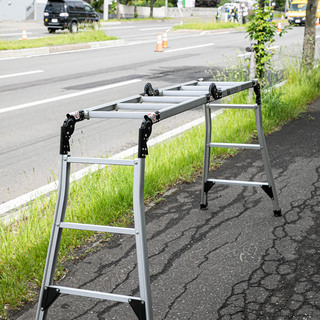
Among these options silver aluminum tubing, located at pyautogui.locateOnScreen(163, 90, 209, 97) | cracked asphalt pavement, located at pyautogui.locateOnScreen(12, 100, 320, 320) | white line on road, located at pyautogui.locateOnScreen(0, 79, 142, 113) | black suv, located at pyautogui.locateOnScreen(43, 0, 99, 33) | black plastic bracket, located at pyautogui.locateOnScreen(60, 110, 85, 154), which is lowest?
cracked asphalt pavement, located at pyautogui.locateOnScreen(12, 100, 320, 320)

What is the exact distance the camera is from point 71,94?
1118 cm

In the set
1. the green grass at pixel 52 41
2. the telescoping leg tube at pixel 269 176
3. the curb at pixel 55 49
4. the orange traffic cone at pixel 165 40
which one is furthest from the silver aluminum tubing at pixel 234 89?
the orange traffic cone at pixel 165 40

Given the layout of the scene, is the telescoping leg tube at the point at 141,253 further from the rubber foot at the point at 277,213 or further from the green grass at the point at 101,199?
the rubber foot at the point at 277,213

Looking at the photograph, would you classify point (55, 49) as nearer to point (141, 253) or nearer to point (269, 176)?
point (269, 176)

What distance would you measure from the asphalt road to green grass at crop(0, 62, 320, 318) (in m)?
0.54

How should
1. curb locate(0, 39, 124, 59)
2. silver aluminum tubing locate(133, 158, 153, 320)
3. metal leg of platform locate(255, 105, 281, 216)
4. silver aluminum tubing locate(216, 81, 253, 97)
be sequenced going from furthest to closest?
curb locate(0, 39, 124, 59) → metal leg of platform locate(255, 105, 281, 216) → silver aluminum tubing locate(216, 81, 253, 97) → silver aluminum tubing locate(133, 158, 153, 320)

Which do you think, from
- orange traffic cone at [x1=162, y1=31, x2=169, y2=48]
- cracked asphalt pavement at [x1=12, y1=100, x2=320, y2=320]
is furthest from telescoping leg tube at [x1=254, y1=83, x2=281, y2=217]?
orange traffic cone at [x1=162, y1=31, x2=169, y2=48]

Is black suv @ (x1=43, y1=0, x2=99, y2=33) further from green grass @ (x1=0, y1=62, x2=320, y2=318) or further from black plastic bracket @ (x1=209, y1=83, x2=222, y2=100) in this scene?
black plastic bracket @ (x1=209, y1=83, x2=222, y2=100)

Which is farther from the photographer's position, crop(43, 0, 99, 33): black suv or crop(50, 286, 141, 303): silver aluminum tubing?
crop(43, 0, 99, 33): black suv

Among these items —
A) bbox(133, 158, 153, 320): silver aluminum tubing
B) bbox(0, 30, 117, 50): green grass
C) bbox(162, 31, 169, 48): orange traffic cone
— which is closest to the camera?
bbox(133, 158, 153, 320): silver aluminum tubing

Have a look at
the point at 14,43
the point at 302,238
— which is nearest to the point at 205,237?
the point at 302,238

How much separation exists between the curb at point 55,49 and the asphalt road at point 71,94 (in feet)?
1.83

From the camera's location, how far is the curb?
1856cm

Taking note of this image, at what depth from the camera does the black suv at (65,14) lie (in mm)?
29641
